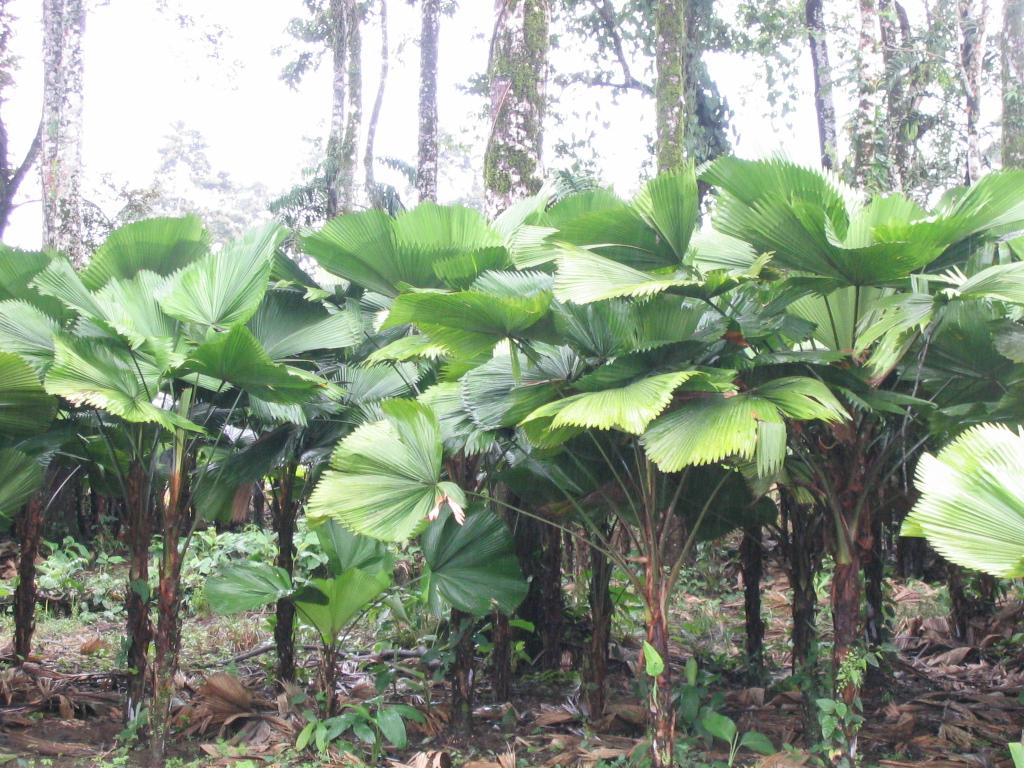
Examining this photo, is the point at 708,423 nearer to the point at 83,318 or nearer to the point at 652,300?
the point at 652,300

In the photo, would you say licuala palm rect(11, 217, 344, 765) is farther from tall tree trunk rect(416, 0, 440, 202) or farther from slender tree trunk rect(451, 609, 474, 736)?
tall tree trunk rect(416, 0, 440, 202)

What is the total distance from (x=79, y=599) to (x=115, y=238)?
5033 mm

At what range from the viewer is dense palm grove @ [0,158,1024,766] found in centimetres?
353

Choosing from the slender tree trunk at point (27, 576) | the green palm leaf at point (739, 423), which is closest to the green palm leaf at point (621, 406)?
the green palm leaf at point (739, 423)

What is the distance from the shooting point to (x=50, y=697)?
5.65m

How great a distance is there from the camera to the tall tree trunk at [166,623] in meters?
4.63

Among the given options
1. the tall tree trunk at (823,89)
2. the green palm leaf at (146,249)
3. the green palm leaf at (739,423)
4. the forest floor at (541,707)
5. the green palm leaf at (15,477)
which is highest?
the tall tree trunk at (823,89)

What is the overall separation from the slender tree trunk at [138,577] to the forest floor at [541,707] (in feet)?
1.03

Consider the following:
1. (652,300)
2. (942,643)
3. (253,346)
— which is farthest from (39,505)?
(942,643)

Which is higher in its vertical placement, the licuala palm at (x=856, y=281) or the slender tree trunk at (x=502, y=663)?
the licuala palm at (x=856, y=281)

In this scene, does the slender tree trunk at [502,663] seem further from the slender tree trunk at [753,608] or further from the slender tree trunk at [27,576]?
the slender tree trunk at [27,576]

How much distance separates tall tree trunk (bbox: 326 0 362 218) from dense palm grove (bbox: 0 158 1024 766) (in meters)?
10.3

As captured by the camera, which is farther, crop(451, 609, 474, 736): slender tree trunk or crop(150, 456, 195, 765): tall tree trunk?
crop(451, 609, 474, 736): slender tree trunk

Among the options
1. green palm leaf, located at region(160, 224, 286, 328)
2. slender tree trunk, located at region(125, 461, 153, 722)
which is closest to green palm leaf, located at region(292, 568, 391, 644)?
slender tree trunk, located at region(125, 461, 153, 722)
